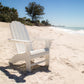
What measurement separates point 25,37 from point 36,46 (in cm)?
147

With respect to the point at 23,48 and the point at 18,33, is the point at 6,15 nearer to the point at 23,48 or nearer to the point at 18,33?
the point at 18,33

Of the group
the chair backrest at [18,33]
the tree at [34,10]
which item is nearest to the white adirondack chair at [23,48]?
the chair backrest at [18,33]

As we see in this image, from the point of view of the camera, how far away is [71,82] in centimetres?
170

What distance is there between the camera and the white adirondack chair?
72.9 inches

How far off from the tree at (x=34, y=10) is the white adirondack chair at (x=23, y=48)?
789 inches

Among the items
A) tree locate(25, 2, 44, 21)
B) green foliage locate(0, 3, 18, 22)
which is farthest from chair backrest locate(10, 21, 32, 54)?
tree locate(25, 2, 44, 21)

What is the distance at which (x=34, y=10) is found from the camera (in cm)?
2170

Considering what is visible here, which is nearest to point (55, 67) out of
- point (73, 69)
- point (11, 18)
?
point (73, 69)

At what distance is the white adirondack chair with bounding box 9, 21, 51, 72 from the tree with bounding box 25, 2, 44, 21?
20.0 metres

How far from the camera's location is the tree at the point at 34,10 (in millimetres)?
21773

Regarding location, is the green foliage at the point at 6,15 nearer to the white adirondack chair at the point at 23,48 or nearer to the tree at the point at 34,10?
the tree at the point at 34,10

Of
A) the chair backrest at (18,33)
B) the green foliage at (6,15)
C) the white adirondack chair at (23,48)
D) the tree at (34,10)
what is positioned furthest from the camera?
the tree at (34,10)

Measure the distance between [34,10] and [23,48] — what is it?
20499 millimetres

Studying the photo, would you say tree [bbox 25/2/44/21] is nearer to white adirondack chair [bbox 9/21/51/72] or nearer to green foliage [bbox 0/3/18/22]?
green foliage [bbox 0/3/18/22]
